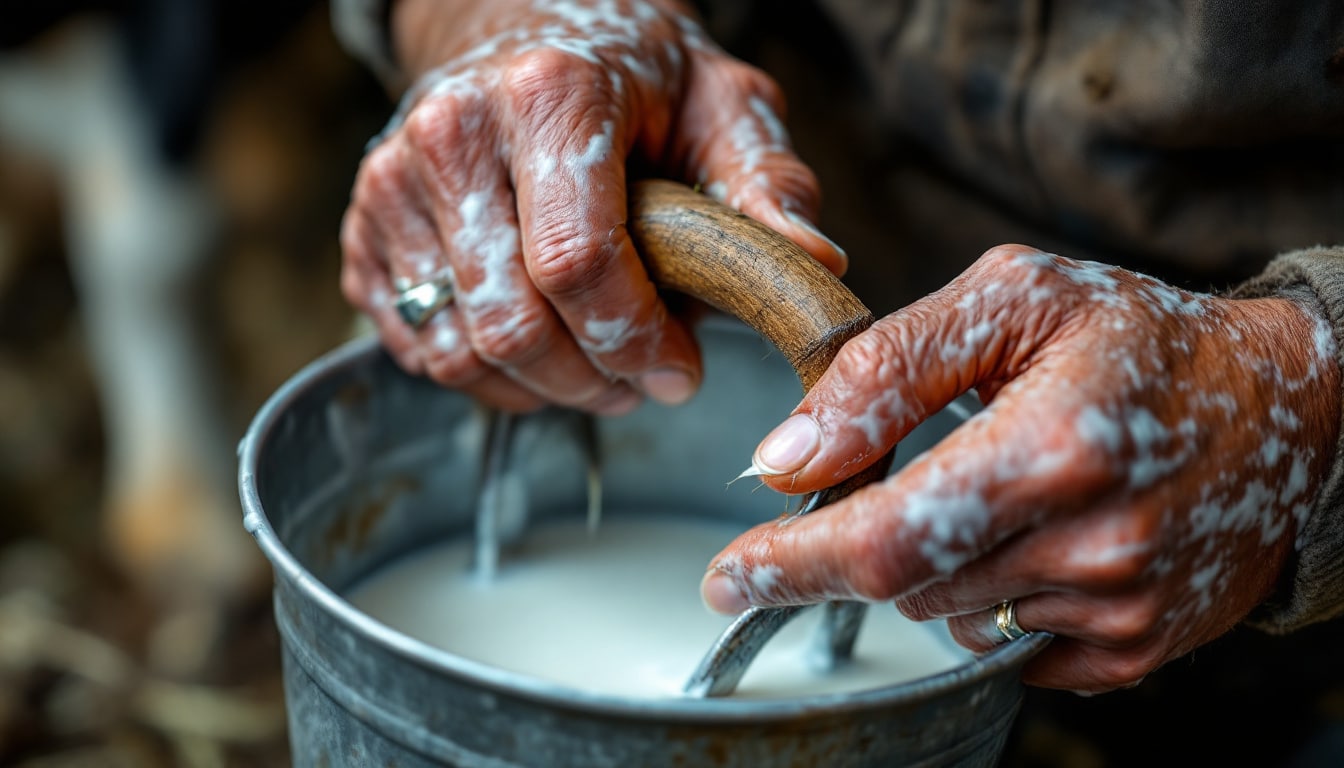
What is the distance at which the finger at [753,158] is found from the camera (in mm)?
735

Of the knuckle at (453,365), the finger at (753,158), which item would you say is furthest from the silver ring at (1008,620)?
the knuckle at (453,365)

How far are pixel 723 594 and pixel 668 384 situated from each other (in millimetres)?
227

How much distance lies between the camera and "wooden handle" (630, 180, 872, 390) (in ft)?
1.96

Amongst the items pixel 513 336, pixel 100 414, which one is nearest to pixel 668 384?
pixel 513 336

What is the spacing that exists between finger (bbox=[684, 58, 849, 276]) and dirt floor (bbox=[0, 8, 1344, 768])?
88cm

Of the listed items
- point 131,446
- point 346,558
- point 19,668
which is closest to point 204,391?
point 131,446

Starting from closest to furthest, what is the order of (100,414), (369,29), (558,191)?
(558,191)
(369,29)
(100,414)

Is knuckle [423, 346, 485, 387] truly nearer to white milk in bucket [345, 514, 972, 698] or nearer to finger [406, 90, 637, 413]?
finger [406, 90, 637, 413]

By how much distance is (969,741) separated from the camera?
22.5 inches

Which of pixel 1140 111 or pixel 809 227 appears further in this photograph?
pixel 1140 111

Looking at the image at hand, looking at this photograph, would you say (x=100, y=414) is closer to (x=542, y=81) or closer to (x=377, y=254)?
(x=377, y=254)

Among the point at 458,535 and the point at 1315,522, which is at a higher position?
the point at 1315,522

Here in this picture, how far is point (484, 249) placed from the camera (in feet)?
2.49

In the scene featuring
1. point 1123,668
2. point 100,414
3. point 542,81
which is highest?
point 542,81
